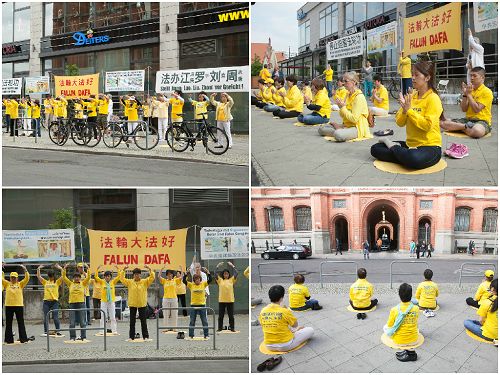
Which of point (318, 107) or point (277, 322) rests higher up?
point (318, 107)

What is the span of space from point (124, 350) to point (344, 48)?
514 centimetres

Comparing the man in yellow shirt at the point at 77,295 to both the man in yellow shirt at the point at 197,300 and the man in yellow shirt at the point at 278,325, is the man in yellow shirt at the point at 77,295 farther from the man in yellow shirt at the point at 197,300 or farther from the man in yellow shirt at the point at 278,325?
the man in yellow shirt at the point at 278,325

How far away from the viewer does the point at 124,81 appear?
12766 mm

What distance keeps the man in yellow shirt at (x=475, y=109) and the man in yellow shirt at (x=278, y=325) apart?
267 cm

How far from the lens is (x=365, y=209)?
6.16m

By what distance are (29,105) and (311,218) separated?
34.3ft

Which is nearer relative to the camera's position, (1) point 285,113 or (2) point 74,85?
(1) point 285,113

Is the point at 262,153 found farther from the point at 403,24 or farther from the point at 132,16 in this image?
the point at 132,16

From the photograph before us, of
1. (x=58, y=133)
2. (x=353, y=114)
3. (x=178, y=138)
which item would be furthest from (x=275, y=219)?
(x=58, y=133)

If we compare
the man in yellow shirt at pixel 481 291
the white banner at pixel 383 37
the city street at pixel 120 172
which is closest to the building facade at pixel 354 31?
the white banner at pixel 383 37

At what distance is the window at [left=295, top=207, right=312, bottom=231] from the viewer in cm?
619

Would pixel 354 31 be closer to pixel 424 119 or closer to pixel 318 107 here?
pixel 318 107

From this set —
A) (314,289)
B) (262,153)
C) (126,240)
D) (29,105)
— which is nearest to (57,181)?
(126,240)

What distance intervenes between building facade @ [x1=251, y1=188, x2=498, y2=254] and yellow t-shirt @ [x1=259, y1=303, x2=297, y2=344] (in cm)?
91
